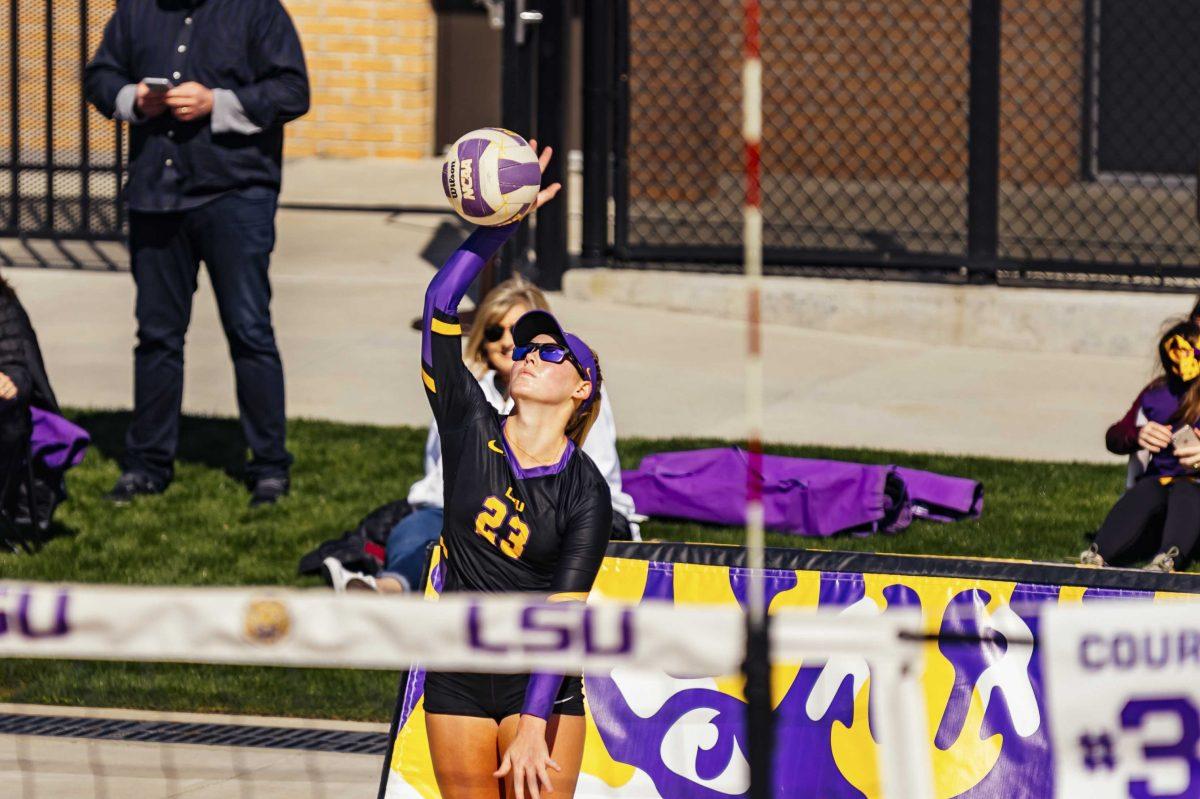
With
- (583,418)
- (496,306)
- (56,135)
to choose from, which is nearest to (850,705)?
(583,418)

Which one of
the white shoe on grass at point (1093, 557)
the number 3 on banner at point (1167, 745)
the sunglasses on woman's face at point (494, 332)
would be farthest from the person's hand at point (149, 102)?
the number 3 on banner at point (1167, 745)

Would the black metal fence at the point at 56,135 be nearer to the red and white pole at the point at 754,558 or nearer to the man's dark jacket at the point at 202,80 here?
the man's dark jacket at the point at 202,80

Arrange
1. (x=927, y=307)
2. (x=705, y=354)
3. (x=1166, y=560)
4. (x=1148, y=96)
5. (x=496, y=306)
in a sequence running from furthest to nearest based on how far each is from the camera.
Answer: (x=1148, y=96), (x=927, y=307), (x=705, y=354), (x=1166, y=560), (x=496, y=306)

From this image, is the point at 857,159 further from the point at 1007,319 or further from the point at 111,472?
the point at 111,472

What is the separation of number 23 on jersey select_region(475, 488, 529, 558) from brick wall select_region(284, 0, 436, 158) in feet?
45.3

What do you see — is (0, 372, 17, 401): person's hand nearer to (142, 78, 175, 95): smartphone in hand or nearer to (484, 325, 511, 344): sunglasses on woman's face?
(142, 78, 175, 95): smartphone in hand

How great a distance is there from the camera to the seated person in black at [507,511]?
14.7ft

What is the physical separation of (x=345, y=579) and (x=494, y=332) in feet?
3.86

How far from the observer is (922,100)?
50.1 feet

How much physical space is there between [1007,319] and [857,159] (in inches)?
134

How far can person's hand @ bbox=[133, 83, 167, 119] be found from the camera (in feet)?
26.4

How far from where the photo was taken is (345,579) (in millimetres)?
7242

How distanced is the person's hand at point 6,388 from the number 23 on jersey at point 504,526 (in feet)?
11.1

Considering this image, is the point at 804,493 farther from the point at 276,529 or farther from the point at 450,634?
the point at 450,634
